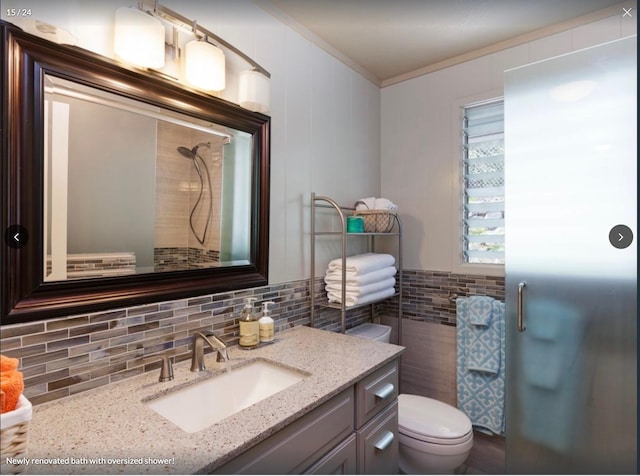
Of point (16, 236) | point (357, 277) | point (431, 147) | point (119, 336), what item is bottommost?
point (119, 336)

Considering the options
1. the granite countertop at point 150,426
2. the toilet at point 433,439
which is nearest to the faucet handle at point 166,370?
the granite countertop at point 150,426

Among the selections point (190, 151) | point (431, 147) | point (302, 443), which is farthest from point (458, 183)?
point (302, 443)

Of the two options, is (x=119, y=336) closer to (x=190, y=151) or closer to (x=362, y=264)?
(x=190, y=151)

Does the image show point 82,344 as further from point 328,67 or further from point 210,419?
point 328,67

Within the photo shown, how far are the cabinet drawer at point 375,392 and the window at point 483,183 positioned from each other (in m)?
0.99

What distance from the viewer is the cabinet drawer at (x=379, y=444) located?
3.70ft

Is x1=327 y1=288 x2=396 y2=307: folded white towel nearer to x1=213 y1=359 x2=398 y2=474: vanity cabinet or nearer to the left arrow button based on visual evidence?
x1=213 y1=359 x2=398 y2=474: vanity cabinet

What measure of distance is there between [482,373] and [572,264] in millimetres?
821

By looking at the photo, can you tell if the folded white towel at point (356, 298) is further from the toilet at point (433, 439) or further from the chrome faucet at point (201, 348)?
the chrome faucet at point (201, 348)

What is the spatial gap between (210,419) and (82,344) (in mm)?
438

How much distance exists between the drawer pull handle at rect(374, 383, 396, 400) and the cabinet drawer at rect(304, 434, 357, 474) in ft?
0.55

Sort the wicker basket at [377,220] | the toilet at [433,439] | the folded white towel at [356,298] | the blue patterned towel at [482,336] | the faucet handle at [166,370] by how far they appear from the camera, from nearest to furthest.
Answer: the faucet handle at [166,370] → the toilet at [433,439] → the folded white towel at [356,298] → the blue patterned towel at [482,336] → the wicker basket at [377,220]

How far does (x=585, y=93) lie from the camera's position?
1294mm

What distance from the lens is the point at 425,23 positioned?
168cm
